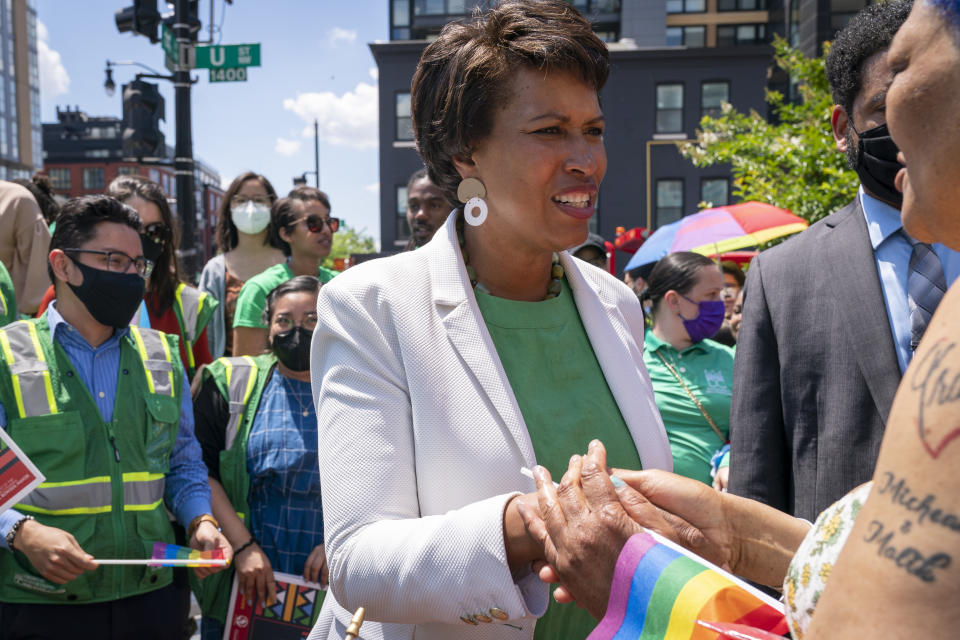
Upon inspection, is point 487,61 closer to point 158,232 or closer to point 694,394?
point 694,394

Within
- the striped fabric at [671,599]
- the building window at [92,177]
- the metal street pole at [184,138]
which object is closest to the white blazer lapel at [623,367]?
the striped fabric at [671,599]

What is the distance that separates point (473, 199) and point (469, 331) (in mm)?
424

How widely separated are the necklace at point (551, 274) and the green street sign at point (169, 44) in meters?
8.16

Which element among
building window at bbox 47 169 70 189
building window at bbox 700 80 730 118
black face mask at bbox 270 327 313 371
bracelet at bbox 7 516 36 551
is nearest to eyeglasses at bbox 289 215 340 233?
black face mask at bbox 270 327 313 371

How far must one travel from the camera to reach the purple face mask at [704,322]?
4.97 m

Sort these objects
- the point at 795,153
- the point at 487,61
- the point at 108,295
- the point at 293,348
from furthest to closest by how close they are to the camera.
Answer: the point at 795,153
the point at 293,348
the point at 108,295
the point at 487,61

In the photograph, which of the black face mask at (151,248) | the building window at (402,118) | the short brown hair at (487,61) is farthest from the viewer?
the building window at (402,118)

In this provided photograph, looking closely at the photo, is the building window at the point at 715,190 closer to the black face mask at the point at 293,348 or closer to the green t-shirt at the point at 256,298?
the green t-shirt at the point at 256,298

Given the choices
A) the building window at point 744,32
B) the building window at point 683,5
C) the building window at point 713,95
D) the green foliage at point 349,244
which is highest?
the building window at point 683,5

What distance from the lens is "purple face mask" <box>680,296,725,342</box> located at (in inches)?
196

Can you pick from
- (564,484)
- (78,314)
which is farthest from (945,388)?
(78,314)

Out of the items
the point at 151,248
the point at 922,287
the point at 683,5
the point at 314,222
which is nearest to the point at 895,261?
the point at 922,287

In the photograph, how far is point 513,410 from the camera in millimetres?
1934

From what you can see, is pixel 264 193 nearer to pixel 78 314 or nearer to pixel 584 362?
pixel 78 314
